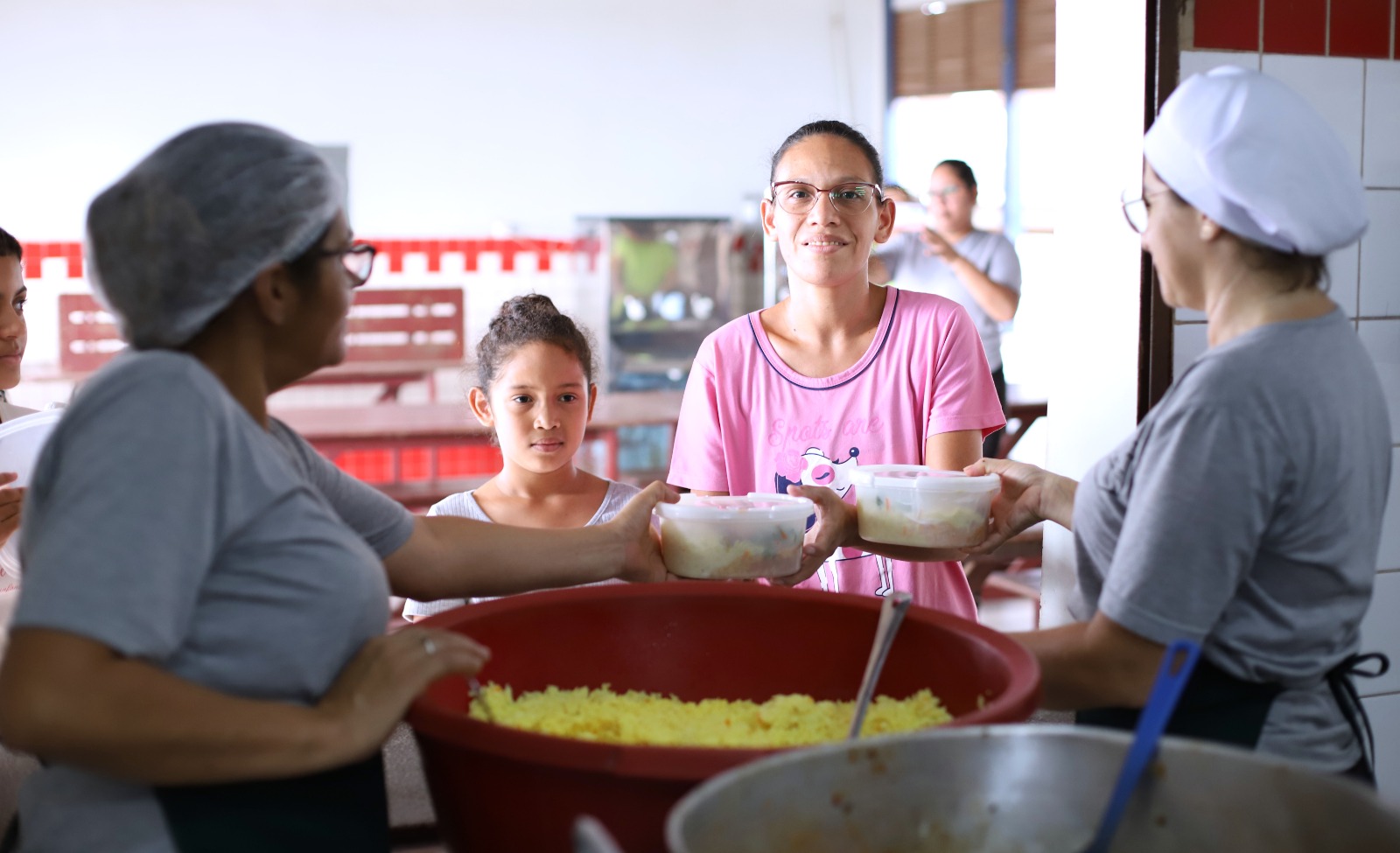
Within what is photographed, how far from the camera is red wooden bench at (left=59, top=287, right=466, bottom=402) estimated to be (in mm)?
6273

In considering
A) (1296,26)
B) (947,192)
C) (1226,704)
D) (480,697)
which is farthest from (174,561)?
(947,192)

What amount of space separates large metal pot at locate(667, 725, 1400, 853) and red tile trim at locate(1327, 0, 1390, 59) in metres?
1.73

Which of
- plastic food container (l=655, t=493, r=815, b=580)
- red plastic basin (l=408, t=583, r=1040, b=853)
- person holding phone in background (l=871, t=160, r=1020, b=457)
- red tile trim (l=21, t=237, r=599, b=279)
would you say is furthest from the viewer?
red tile trim (l=21, t=237, r=599, b=279)

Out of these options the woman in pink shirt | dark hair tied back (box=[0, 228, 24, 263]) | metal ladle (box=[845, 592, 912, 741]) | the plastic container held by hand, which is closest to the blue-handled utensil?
metal ladle (box=[845, 592, 912, 741])

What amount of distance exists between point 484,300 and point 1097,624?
686cm

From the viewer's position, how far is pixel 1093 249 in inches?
85.6

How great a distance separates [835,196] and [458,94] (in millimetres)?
6267

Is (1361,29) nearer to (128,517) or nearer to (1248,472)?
(1248,472)

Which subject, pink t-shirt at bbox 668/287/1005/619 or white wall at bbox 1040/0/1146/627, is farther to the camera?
white wall at bbox 1040/0/1146/627

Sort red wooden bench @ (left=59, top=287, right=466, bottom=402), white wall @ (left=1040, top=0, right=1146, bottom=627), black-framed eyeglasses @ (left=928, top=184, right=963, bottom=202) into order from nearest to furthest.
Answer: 1. white wall @ (left=1040, top=0, right=1146, bottom=627)
2. black-framed eyeglasses @ (left=928, top=184, right=963, bottom=202)
3. red wooden bench @ (left=59, top=287, right=466, bottom=402)

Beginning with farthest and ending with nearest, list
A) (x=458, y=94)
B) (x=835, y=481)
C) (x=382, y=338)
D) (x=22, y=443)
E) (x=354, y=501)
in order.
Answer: (x=458, y=94)
(x=382, y=338)
(x=835, y=481)
(x=22, y=443)
(x=354, y=501)

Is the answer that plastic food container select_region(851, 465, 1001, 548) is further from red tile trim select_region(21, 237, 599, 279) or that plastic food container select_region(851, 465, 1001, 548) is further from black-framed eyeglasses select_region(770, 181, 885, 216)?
red tile trim select_region(21, 237, 599, 279)

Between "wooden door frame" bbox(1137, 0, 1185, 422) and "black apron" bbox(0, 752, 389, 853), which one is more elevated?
"wooden door frame" bbox(1137, 0, 1185, 422)

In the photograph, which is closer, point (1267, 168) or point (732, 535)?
point (1267, 168)
